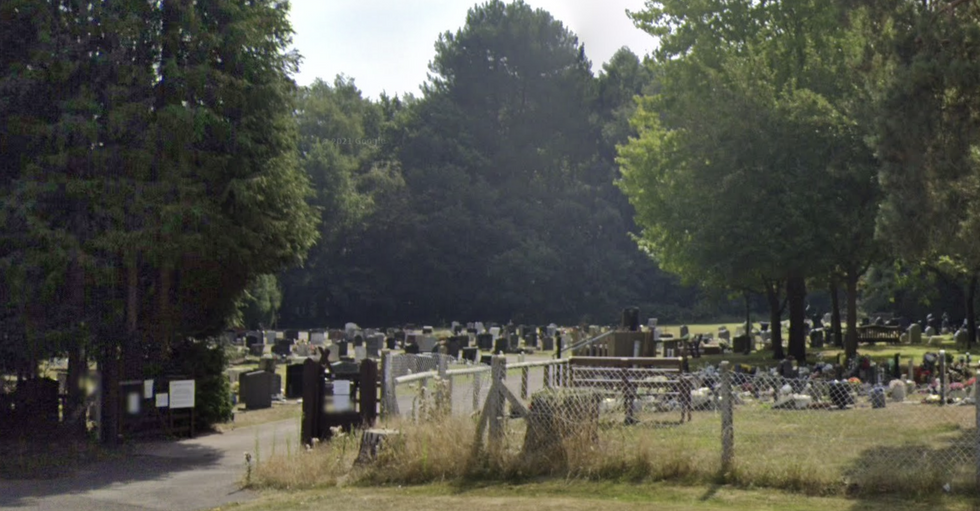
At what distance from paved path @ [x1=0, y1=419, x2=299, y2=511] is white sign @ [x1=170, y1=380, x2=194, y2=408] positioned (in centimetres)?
67

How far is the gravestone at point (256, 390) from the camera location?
958 inches

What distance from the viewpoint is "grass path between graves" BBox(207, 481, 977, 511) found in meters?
10.6

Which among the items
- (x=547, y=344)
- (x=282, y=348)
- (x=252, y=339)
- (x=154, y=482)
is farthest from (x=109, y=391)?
(x=547, y=344)

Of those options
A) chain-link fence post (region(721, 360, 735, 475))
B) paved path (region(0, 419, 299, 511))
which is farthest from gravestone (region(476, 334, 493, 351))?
chain-link fence post (region(721, 360, 735, 475))

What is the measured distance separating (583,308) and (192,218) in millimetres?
62517

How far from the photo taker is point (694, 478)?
1177 cm

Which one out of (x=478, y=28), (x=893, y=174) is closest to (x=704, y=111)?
(x=893, y=174)

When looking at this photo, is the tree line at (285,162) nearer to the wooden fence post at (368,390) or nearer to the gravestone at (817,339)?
the gravestone at (817,339)

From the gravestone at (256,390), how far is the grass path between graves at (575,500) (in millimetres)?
12004

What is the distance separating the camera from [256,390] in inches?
960

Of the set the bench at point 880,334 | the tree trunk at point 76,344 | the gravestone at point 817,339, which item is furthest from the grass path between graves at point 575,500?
the gravestone at point 817,339

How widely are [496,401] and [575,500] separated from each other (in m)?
1.79

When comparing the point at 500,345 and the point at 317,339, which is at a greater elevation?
the point at 317,339

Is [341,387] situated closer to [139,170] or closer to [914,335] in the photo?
[139,170]
